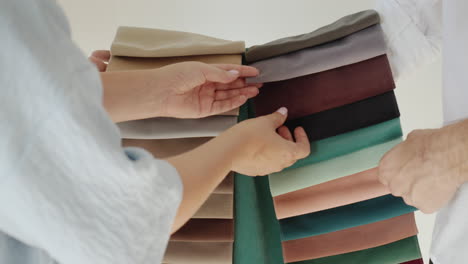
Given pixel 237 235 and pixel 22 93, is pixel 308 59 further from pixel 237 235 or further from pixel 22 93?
pixel 22 93

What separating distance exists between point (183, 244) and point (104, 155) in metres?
0.54

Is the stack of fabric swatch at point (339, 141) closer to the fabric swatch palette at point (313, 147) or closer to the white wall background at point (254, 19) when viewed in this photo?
the fabric swatch palette at point (313, 147)

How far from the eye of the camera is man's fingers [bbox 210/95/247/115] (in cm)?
92

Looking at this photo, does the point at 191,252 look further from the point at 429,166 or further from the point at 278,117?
the point at 429,166

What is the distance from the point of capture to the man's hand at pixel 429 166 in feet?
2.45

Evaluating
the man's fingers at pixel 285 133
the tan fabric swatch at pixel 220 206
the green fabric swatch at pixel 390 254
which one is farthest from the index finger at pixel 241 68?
the green fabric swatch at pixel 390 254

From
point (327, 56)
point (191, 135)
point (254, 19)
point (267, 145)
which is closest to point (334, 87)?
point (327, 56)

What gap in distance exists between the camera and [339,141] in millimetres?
911

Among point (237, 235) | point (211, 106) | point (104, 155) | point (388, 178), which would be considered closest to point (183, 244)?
point (237, 235)

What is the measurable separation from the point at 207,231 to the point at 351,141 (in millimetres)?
325

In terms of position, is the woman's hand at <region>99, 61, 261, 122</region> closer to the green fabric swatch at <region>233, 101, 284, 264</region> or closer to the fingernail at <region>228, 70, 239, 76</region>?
the fingernail at <region>228, 70, 239, 76</region>

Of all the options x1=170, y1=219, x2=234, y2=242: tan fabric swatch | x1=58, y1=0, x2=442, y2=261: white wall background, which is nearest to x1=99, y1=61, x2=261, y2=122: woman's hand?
x1=170, y1=219, x2=234, y2=242: tan fabric swatch

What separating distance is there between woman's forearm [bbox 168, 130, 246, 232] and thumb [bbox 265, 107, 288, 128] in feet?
0.51

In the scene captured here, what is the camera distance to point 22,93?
1.43ft
